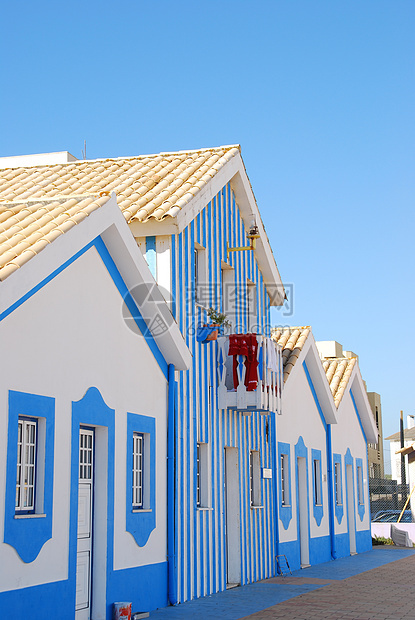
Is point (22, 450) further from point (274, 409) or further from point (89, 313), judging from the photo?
point (274, 409)

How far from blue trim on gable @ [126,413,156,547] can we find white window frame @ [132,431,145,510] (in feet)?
0.15

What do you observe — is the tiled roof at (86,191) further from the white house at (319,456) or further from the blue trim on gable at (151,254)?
the white house at (319,456)

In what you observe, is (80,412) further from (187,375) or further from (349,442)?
(349,442)

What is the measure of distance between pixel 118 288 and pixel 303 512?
1096 cm

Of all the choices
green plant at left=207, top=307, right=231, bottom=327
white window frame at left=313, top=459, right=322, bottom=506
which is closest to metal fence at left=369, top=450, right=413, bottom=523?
white window frame at left=313, top=459, right=322, bottom=506

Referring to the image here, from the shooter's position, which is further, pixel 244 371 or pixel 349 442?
pixel 349 442

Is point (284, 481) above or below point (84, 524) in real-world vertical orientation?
above

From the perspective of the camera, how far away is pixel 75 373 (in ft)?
32.6

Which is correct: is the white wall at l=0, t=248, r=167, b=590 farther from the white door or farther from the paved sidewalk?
the paved sidewalk

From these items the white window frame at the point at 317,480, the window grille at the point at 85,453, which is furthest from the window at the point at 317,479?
the window grille at the point at 85,453

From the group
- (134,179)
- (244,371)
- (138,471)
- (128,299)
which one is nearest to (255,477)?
(244,371)

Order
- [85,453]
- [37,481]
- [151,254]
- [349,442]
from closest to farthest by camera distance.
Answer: [37,481] → [85,453] → [151,254] → [349,442]

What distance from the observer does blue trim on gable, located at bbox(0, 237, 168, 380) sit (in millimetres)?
8812


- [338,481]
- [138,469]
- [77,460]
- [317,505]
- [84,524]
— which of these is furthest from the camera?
[338,481]
